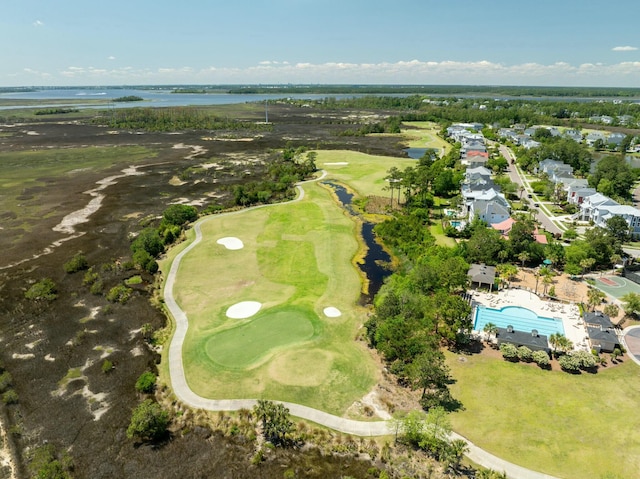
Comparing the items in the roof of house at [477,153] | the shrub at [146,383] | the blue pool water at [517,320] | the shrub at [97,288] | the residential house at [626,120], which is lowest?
the shrub at [146,383]

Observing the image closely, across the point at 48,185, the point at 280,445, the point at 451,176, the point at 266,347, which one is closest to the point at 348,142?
the point at 451,176

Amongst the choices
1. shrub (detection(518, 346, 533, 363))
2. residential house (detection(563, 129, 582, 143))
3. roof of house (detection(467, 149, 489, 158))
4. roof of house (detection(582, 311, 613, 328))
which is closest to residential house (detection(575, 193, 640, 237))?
roof of house (detection(582, 311, 613, 328))

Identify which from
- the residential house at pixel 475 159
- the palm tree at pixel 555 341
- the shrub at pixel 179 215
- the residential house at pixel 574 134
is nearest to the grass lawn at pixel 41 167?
the shrub at pixel 179 215

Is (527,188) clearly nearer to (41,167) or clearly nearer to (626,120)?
(41,167)

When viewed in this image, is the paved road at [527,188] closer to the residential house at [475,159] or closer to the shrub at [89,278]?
the residential house at [475,159]

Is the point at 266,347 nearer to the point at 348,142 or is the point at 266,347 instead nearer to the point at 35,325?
the point at 35,325

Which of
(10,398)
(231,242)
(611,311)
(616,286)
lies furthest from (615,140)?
(10,398)
